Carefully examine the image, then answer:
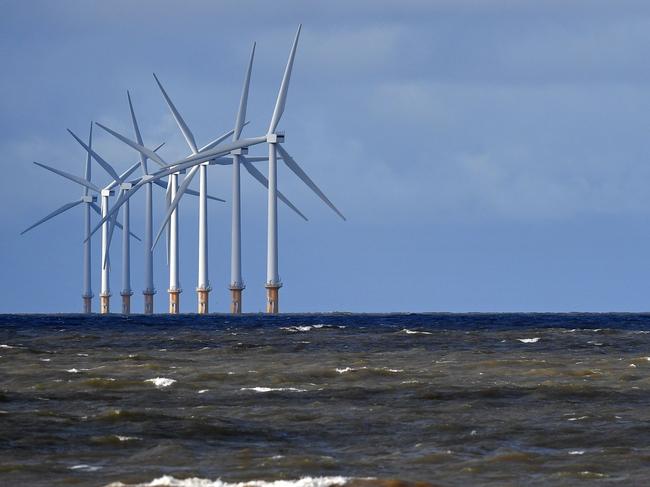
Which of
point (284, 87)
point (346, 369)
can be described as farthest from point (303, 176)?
point (346, 369)

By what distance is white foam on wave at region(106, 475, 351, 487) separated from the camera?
2405 centimetres

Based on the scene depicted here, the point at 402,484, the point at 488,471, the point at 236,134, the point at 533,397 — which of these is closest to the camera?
the point at 402,484

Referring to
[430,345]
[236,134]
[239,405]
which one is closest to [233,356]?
[430,345]

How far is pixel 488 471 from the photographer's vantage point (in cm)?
2602

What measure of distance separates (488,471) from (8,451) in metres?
10.1

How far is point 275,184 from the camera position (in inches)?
6294

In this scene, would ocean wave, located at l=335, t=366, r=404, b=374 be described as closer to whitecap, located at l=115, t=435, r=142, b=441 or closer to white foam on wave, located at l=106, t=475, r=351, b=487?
whitecap, located at l=115, t=435, r=142, b=441

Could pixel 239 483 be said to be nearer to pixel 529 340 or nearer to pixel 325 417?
pixel 325 417

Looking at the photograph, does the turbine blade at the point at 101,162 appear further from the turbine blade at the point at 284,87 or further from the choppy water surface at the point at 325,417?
the choppy water surface at the point at 325,417

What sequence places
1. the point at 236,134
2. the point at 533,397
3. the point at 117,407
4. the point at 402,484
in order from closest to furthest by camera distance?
1. the point at 402,484
2. the point at 117,407
3. the point at 533,397
4. the point at 236,134

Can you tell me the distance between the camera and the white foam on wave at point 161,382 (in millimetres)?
45375

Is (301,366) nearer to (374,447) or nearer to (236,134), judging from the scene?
(374,447)

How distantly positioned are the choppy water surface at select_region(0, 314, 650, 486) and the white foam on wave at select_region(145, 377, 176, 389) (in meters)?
0.10

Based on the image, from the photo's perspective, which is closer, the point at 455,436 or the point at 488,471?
the point at 488,471
